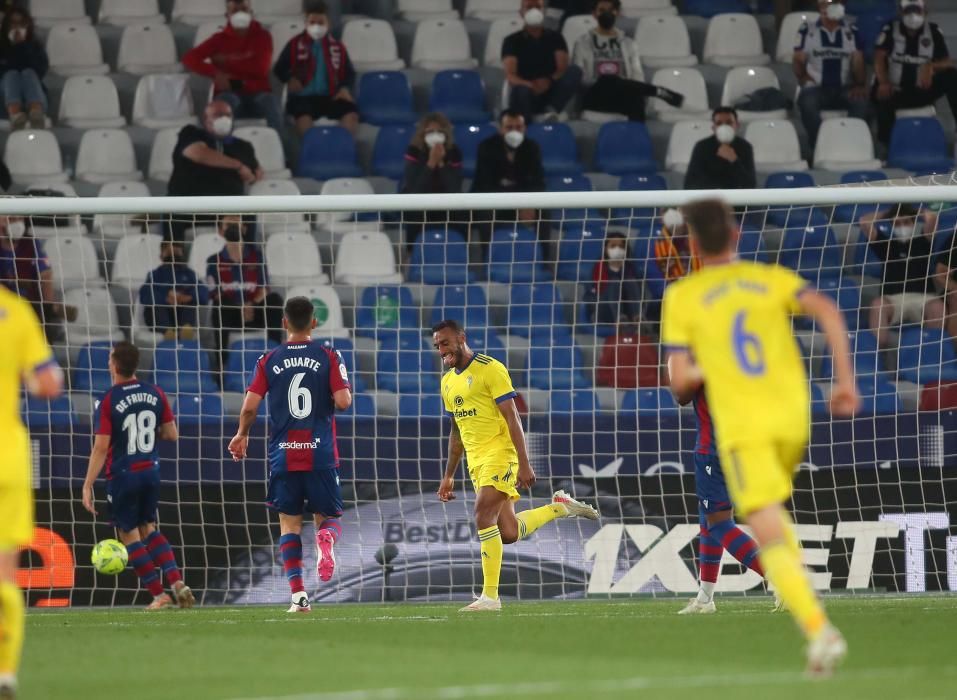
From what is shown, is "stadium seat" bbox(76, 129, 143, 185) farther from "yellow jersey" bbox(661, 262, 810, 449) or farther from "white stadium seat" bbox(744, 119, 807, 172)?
"yellow jersey" bbox(661, 262, 810, 449)

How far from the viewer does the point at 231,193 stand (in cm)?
1608

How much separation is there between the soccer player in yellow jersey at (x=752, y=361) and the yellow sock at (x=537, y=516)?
217 inches

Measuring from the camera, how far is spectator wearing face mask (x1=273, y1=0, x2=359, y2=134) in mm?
17391

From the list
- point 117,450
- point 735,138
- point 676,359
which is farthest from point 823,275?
point 676,359

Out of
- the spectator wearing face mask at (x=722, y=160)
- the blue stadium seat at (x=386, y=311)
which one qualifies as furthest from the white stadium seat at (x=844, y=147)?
the blue stadium seat at (x=386, y=311)

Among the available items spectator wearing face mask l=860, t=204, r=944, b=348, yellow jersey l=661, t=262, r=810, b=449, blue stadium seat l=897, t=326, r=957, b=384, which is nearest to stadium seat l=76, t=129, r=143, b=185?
spectator wearing face mask l=860, t=204, r=944, b=348

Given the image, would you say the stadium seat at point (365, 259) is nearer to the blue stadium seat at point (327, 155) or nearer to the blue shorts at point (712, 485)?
the blue stadium seat at point (327, 155)

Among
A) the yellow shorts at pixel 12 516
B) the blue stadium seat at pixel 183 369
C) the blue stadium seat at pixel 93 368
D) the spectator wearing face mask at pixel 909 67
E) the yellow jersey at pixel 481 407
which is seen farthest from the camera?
the spectator wearing face mask at pixel 909 67

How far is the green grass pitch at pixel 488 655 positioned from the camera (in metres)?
6.61

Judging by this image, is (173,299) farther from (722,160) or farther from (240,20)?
(722,160)

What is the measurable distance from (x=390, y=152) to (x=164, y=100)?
8.76 feet

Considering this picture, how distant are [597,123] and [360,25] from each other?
307 centimetres

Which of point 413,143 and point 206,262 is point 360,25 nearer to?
point 413,143

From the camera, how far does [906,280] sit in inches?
564
